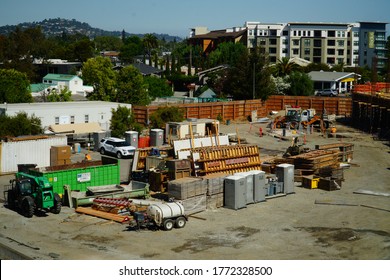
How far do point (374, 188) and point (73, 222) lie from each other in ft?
54.7

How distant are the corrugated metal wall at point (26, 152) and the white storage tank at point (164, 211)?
14.3m

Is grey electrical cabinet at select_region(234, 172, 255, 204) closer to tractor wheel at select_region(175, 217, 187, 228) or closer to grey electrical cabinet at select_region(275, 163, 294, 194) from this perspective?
grey electrical cabinet at select_region(275, 163, 294, 194)

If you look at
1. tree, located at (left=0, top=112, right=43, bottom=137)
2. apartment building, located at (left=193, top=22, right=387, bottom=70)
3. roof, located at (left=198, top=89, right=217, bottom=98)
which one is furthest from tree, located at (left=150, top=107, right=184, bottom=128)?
apartment building, located at (left=193, top=22, right=387, bottom=70)

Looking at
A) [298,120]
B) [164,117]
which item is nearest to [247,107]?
[298,120]

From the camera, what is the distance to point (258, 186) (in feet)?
92.4

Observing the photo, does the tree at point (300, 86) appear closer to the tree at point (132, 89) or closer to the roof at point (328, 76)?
the roof at point (328, 76)

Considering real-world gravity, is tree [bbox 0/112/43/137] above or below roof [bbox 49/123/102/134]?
above

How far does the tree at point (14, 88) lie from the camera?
64188 mm

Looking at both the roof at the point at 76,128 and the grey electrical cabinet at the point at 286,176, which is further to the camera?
the roof at the point at 76,128

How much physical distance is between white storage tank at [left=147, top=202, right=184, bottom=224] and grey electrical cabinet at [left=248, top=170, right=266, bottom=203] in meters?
5.34

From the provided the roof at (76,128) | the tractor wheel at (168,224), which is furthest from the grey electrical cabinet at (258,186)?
the roof at (76,128)

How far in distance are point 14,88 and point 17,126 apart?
27.3 m

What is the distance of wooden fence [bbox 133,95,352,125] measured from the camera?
5814 cm
